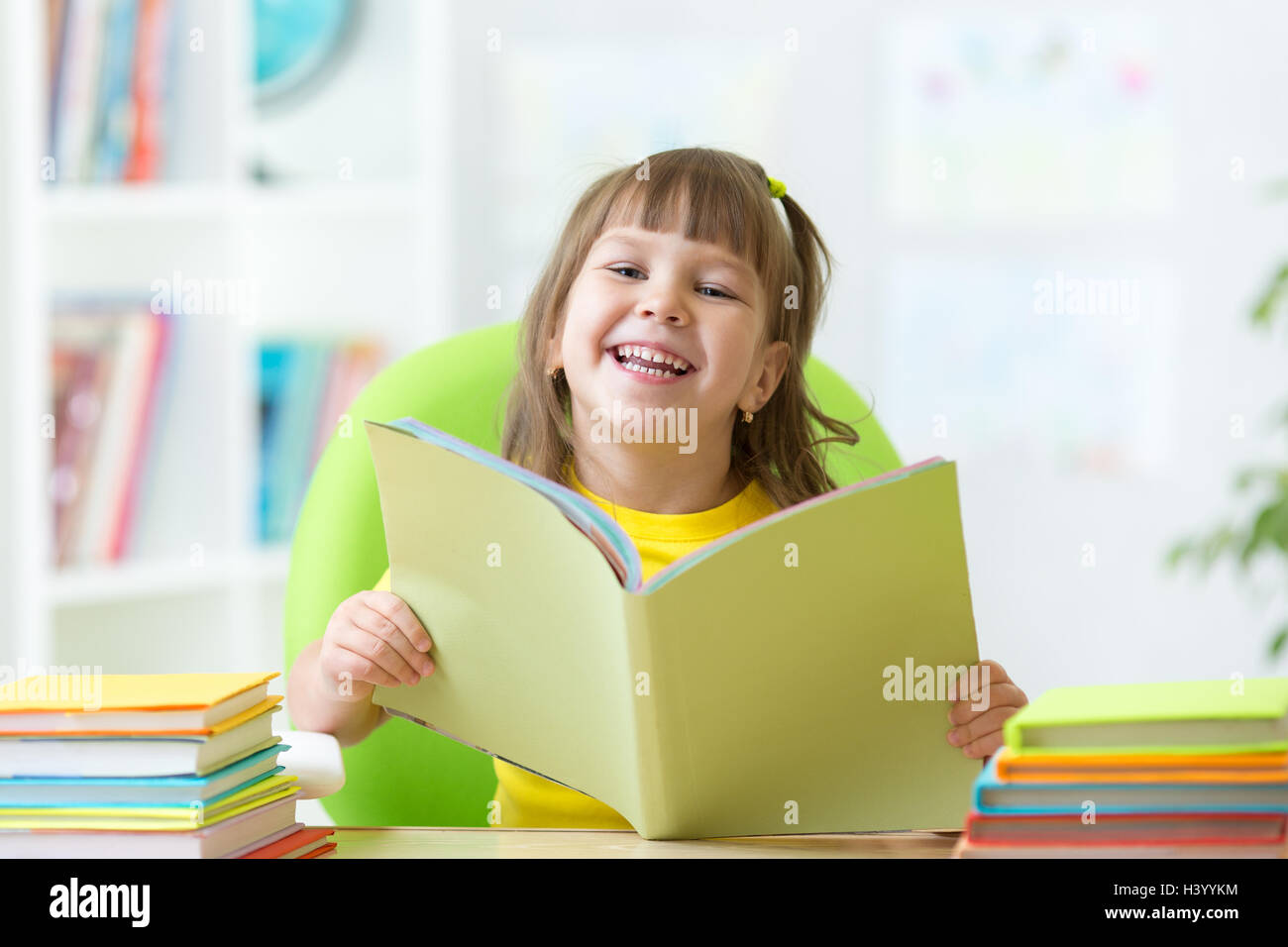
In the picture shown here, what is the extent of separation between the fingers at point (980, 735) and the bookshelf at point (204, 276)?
1.61 metres

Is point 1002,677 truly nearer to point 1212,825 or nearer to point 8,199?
point 1212,825

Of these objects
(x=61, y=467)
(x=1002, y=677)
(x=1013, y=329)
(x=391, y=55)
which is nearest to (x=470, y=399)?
(x=1002, y=677)

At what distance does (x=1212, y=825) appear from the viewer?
24.2 inches

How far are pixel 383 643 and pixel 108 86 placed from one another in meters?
1.54

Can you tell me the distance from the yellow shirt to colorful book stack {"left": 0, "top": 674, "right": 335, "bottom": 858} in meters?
0.37

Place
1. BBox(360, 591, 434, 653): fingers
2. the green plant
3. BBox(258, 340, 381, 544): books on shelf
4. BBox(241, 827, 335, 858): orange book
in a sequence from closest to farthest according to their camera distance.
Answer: BBox(241, 827, 335, 858): orange book, BBox(360, 591, 434, 653): fingers, the green plant, BBox(258, 340, 381, 544): books on shelf

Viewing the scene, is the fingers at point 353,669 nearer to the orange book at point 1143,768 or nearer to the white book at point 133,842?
the white book at point 133,842

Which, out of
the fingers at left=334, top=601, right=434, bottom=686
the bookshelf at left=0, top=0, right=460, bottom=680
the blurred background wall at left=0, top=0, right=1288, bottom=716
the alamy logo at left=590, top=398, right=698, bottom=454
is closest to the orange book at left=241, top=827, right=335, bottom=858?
the fingers at left=334, top=601, right=434, bottom=686

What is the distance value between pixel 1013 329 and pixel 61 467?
70.4 inches

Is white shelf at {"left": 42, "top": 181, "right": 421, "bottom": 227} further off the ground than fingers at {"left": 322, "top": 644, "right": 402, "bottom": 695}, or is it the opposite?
white shelf at {"left": 42, "top": 181, "right": 421, "bottom": 227}

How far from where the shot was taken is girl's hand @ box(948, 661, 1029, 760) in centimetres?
78

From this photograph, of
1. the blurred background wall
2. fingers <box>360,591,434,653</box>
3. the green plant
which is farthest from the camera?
the blurred background wall

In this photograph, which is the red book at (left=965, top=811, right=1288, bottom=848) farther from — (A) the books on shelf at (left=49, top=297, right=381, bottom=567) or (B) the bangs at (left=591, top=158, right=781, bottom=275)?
(A) the books on shelf at (left=49, top=297, right=381, bottom=567)

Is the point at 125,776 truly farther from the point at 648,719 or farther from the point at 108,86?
the point at 108,86
